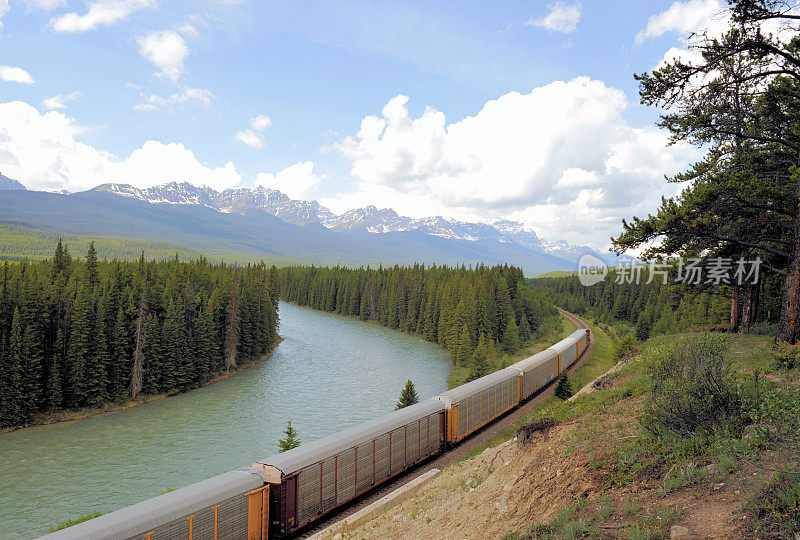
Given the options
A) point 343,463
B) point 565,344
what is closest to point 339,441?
point 343,463

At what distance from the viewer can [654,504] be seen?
30.3 ft

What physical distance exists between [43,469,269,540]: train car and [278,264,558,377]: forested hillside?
37.5 meters

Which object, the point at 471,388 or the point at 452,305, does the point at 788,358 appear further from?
the point at 452,305

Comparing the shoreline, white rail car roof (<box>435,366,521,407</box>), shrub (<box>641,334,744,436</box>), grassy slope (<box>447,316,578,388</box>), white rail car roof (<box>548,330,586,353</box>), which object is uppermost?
shrub (<box>641,334,744,436</box>)

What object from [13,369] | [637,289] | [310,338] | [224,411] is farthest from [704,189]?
[637,289]

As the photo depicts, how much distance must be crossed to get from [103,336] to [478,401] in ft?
145

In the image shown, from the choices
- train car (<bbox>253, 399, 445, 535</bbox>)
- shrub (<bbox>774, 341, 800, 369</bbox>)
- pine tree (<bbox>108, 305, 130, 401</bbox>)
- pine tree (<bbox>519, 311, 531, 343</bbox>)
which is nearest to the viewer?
shrub (<bbox>774, 341, 800, 369</bbox>)

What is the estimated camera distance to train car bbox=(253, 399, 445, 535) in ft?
57.8

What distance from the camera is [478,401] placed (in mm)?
30547

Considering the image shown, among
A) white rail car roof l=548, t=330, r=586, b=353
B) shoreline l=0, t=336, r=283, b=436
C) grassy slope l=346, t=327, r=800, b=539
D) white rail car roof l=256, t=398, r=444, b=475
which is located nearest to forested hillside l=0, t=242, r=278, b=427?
shoreline l=0, t=336, r=283, b=436

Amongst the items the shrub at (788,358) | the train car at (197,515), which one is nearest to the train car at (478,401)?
the train car at (197,515)

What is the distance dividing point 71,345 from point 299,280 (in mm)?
127985

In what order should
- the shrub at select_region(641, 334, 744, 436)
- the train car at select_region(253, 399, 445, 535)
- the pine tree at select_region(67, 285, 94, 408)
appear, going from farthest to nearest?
the pine tree at select_region(67, 285, 94, 408)
the train car at select_region(253, 399, 445, 535)
the shrub at select_region(641, 334, 744, 436)

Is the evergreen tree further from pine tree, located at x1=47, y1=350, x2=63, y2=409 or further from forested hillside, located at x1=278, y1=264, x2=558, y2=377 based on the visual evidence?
pine tree, located at x1=47, y1=350, x2=63, y2=409
